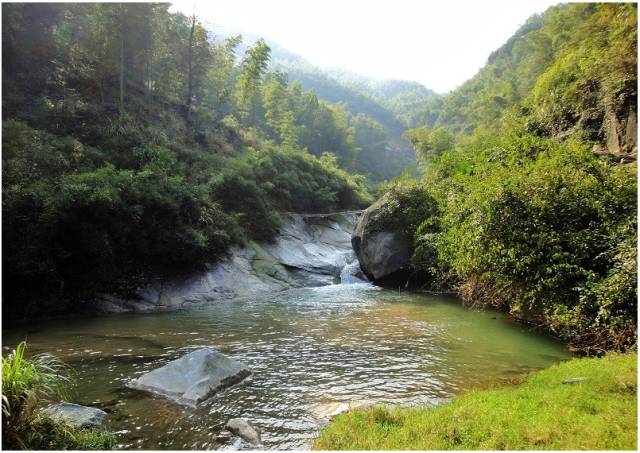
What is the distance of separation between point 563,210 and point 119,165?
20.2 m

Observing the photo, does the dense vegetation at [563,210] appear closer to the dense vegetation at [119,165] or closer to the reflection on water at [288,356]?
the reflection on water at [288,356]

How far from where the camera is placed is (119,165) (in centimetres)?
2203

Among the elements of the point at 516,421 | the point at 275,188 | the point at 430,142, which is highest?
the point at 430,142

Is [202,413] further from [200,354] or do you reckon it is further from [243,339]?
[243,339]

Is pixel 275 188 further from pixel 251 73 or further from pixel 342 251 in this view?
pixel 251 73

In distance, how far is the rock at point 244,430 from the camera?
20.5 feet

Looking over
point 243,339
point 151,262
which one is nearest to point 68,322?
point 151,262

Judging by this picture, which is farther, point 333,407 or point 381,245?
point 381,245

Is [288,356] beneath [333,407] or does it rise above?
→ beneath

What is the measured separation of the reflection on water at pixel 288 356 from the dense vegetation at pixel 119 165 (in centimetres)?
271

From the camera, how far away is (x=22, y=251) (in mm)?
14109

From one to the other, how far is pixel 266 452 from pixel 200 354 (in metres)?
3.32

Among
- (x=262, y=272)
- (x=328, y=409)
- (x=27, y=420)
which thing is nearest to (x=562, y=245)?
(x=328, y=409)

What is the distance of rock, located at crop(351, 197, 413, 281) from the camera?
2162 cm
